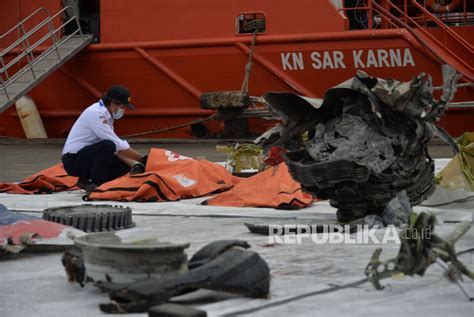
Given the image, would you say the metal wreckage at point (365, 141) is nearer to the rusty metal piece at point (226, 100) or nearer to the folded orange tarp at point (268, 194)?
the folded orange tarp at point (268, 194)

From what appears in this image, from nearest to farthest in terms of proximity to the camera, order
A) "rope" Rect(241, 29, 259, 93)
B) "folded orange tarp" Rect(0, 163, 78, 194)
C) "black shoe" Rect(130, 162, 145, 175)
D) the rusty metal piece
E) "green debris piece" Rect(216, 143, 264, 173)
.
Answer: "black shoe" Rect(130, 162, 145, 175)
"folded orange tarp" Rect(0, 163, 78, 194)
"green debris piece" Rect(216, 143, 264, 173)
the rusty metal piece
"rope" Rect(241, 29, 259, 93)

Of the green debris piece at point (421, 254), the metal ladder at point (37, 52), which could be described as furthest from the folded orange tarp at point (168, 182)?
the metal ladder at point (37, 52)

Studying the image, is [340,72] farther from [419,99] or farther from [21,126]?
[419,99]

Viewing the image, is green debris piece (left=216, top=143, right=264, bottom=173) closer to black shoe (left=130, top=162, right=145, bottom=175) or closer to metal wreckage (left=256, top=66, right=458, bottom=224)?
black shoe (left=130, top=162, right=145, bottom=175)

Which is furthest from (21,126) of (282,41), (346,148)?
(346,148)

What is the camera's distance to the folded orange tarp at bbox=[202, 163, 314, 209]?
5172 mm

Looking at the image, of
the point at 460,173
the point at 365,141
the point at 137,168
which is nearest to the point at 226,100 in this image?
the point at 137,168

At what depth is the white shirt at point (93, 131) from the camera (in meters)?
6.34

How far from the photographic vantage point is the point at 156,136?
13539 millimetres

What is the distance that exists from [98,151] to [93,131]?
153 millimetres

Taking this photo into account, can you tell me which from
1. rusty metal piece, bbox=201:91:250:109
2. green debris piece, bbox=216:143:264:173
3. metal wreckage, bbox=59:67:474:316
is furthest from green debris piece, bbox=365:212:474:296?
rusty metal piece, bbox=201:91:250:109

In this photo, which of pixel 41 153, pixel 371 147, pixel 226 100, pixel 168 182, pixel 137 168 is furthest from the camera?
pixel 41 153

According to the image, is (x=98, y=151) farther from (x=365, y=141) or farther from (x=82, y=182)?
(x=365, y=141)

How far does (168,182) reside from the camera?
5848mm
